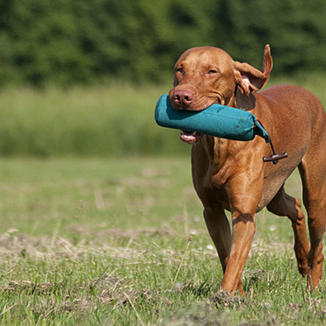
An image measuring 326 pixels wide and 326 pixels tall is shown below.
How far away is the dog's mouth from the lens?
4245mm

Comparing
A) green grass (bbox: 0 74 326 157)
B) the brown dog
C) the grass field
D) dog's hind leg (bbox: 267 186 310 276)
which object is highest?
the brown dog

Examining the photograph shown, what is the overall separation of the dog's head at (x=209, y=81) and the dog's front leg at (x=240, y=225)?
471mm

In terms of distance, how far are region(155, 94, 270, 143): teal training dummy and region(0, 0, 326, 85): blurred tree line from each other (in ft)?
95.9

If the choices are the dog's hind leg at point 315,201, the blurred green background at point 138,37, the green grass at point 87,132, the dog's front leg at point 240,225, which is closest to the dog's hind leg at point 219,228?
the dog's front leg at point 240,225

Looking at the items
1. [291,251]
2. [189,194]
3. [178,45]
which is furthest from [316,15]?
[291,251]

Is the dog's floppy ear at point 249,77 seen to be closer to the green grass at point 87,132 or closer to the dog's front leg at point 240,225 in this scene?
the dog's front leg at point 240,225

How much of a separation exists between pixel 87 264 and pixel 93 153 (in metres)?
15.4

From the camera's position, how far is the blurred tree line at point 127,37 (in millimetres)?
33281

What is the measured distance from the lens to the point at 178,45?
34.3 meters

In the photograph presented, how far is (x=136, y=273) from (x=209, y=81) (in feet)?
5.25

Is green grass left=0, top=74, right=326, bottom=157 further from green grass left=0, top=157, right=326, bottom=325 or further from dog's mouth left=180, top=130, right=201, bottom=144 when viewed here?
dog's mouth left=180, top=130, right=201, bottom=144

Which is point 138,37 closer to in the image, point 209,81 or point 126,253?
point 126,253

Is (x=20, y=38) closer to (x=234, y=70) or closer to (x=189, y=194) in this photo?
(x=189, y=194)

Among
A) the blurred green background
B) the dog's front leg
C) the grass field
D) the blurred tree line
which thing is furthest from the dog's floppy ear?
the blurred tree line
